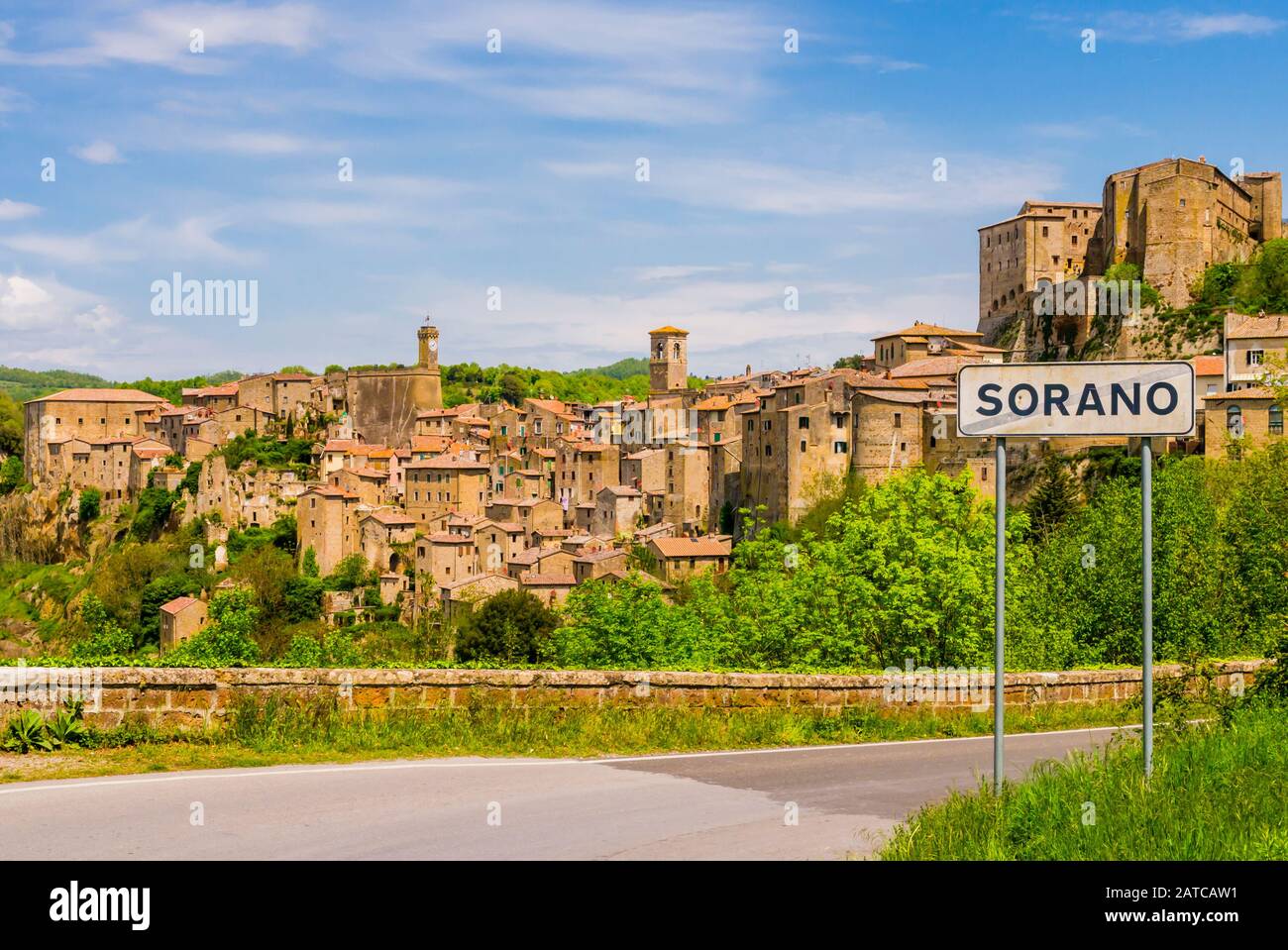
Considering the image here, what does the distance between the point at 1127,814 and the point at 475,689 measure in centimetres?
552

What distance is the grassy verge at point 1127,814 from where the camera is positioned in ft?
22.4

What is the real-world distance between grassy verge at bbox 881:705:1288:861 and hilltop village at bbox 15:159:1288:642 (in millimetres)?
54179

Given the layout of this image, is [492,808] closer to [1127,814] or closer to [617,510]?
[1127,814]

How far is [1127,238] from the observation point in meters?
88.5

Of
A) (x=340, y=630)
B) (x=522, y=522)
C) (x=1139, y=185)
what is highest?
(x=1139, y=185)

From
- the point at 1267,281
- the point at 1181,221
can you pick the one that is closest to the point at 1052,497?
the point at 1267,281

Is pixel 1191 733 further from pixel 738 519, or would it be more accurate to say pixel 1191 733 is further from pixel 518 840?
pixel 738 519

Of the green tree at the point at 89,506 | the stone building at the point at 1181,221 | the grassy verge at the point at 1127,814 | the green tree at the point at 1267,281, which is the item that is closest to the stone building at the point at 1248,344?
the green tree at the point at 1267,281

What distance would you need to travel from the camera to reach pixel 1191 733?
964 cm

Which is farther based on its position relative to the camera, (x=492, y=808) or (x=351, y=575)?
(x=351, y=575)

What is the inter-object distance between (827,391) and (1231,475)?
35.3 metres

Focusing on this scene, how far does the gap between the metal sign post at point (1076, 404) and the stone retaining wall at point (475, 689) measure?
13.0ft

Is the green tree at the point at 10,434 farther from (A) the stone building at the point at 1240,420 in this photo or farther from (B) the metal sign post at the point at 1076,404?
(B) the metal sign post at the point at 1076,404
